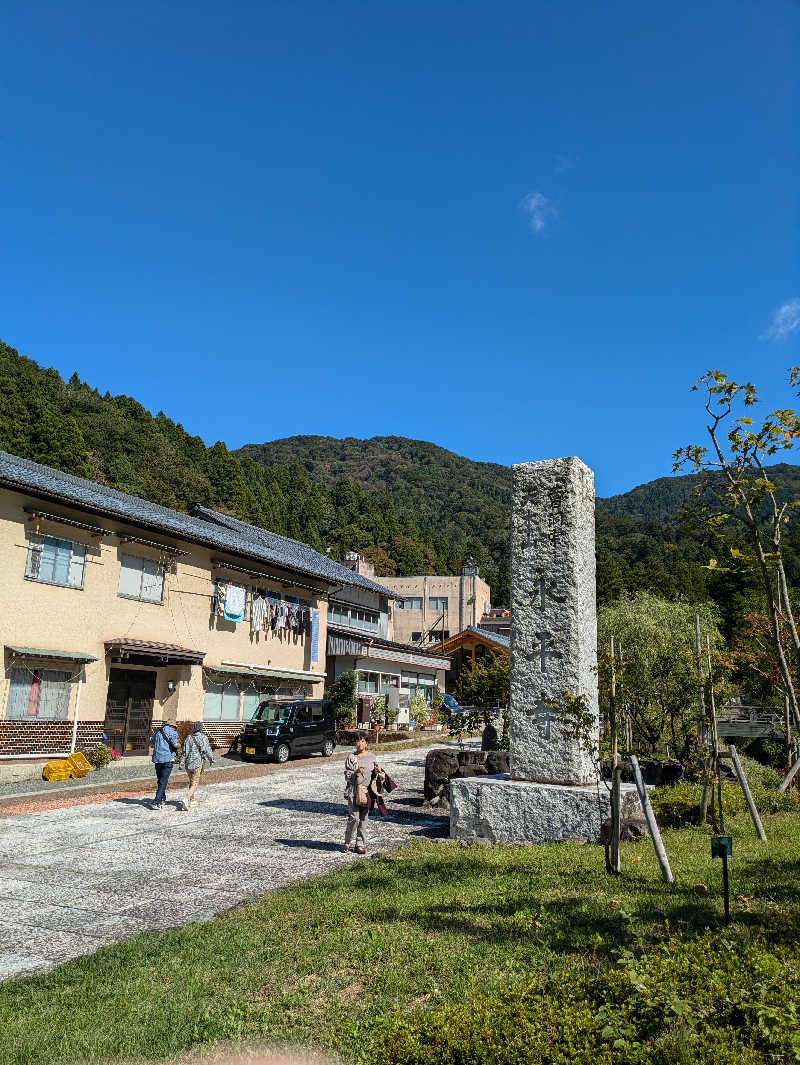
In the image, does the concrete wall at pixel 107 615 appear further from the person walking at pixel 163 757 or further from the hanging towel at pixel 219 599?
the person walking at pixel 163 757

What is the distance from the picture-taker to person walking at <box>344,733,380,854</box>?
9469 mm

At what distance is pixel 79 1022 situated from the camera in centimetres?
453

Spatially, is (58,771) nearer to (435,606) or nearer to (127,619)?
(127,619)

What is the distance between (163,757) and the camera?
13984 mm

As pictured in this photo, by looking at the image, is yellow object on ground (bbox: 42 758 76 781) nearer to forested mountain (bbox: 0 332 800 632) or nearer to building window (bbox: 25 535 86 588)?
building window (bbox: 25 535 86 588)

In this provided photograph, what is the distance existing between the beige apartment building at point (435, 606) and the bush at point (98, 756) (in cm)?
3953

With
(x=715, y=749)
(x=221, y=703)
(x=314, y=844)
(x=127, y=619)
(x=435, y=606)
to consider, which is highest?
(x=435, y=606)

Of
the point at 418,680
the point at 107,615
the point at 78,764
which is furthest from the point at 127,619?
the point at 418,680

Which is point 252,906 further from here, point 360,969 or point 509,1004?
point 509,1004

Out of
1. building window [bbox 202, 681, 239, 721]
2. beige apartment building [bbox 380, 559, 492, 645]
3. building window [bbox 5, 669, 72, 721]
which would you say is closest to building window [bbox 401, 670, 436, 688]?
building window [bbox 202, 681, 239, 721]

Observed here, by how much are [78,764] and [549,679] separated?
45.5 ft

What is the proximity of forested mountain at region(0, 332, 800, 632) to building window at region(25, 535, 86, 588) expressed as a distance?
12.9 metres

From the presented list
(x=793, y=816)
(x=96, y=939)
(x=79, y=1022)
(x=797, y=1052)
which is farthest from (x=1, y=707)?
(x=797, y=1052)

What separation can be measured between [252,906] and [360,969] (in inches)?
88.0
